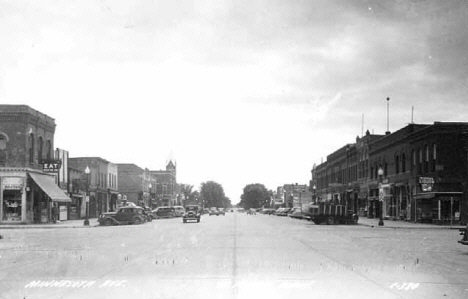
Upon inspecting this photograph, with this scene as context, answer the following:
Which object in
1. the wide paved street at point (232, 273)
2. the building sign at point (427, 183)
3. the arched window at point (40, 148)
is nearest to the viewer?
the wide paved street at point (232, 273)

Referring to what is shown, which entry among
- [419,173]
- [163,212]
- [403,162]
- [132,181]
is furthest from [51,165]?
[132,181]

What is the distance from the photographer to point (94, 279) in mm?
12352

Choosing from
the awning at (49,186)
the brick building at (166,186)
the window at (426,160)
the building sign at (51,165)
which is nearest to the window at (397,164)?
the window at (426,160)

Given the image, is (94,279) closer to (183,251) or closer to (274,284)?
(274,284)

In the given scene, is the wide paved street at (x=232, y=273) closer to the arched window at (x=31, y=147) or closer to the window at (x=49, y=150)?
the arched window at (x=31, y=147)

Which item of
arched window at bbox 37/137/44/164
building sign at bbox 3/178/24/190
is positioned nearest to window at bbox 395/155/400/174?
arched window at bbox 37/137/44/164

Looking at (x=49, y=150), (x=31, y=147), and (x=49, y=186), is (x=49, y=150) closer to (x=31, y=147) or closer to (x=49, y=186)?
(x=49, y=186)

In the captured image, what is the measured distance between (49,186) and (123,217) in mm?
6890

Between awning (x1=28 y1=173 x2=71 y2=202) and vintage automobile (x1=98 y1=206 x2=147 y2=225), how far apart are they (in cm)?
442

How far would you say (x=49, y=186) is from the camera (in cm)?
5084

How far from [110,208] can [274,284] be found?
71853 mm

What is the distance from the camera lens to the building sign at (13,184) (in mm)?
47344

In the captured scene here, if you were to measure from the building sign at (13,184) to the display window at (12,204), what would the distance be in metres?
0.50

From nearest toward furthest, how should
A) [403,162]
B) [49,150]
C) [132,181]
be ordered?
[49,150], [403,162], [132,181]
